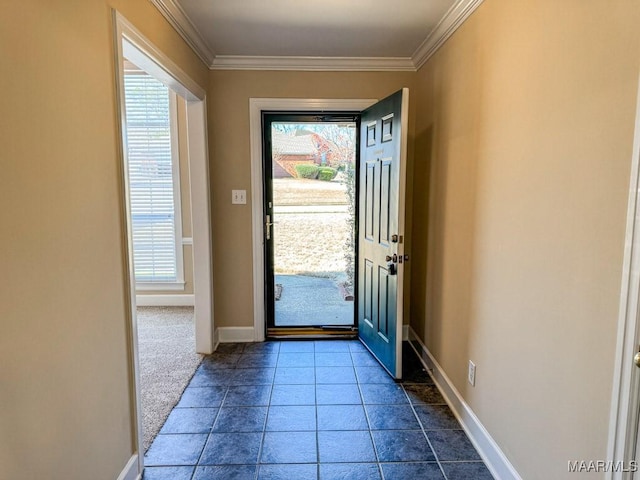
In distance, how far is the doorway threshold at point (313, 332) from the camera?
352 cm

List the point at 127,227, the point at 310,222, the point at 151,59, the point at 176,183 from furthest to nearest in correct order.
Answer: the point at 176,183 → the point at 310,222 → the point at 151,59 → the point at 127,227

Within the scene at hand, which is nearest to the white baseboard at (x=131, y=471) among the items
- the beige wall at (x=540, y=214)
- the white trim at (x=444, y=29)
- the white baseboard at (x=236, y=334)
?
the white baseboard at (x=236, y=334)

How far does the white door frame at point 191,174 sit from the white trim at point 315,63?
39cm

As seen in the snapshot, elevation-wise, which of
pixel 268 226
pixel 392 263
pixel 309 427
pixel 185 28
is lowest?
pixel 309 427

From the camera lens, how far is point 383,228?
285cm

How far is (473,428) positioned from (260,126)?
264cm

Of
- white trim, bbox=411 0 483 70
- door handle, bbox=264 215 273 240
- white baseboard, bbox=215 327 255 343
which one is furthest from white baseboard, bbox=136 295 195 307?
white trim, bbox=411 0 483 70

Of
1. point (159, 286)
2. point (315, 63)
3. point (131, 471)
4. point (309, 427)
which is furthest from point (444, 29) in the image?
point (159, 286)

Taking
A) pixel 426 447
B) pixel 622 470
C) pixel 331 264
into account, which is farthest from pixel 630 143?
pixel 331 264

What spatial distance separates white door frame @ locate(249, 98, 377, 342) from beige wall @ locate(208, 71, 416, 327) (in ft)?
0.14

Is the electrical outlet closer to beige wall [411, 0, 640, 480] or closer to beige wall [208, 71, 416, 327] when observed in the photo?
beige wall [411, 0, 640, 480]

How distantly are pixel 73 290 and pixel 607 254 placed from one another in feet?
5.68

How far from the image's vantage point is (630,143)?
107cm

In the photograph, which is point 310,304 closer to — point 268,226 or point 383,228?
point 268,226
